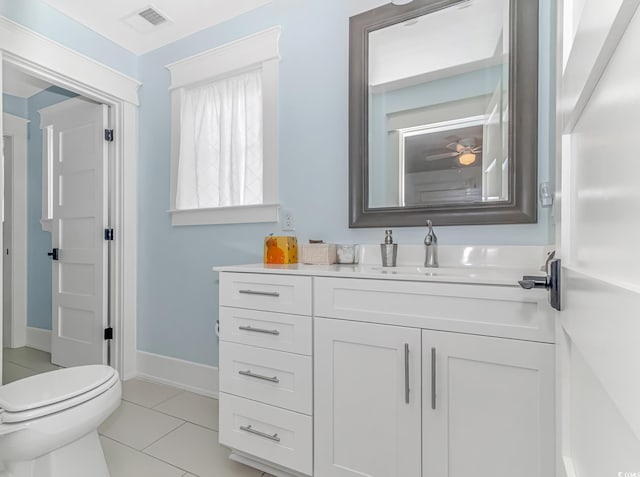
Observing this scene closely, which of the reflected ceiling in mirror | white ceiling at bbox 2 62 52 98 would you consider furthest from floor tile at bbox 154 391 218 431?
white ceiling at bbox 2 62 52 98

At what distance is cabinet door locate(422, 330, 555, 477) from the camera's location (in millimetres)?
942

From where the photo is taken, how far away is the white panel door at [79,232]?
2424 mm

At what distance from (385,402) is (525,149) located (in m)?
1.16

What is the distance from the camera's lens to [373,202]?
170 centimetres

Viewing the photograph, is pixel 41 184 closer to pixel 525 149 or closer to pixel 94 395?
pixel 94 395

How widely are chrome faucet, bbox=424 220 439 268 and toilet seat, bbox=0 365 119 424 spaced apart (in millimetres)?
1460

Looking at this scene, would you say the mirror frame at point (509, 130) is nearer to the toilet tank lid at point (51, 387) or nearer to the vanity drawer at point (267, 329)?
the vanity drawer at point (267, 329)

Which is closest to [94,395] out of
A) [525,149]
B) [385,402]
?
[385,402]

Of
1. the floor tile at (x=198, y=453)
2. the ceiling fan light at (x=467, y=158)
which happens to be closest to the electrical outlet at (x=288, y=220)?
the ceiling fan light at (x=467, y=158)

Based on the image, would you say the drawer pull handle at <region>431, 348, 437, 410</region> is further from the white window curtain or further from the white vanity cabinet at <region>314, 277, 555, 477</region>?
the white window curtain

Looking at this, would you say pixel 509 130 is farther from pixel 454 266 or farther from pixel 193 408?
pixel 193 408

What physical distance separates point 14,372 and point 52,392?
74.7 inches

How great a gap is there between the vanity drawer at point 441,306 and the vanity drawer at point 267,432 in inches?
18.3

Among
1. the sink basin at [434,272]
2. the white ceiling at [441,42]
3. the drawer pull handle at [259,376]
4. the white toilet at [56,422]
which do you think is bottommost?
the white toilet at [56,422]
